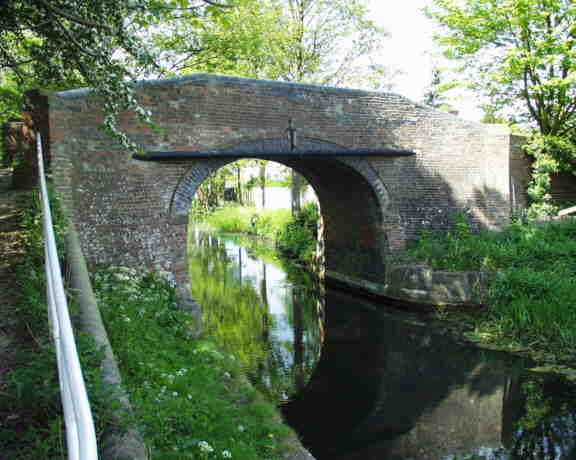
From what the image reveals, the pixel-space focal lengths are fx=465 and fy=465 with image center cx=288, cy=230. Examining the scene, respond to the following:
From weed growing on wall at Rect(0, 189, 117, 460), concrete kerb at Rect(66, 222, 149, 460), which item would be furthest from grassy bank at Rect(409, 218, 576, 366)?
→ weed growing on wall at Rect(0, 189, 117, 460)

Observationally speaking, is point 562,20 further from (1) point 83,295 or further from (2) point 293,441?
(1) point 83,295

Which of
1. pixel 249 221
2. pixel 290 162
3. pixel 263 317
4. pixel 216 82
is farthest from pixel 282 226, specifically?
pixel 216 82

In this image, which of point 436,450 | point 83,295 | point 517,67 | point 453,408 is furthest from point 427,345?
point 517,67

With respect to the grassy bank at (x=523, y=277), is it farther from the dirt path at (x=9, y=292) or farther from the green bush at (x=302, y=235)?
the dirt path at (x=9, y=292)

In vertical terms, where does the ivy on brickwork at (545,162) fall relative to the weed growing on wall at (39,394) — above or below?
above

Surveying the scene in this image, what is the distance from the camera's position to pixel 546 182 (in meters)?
13.0

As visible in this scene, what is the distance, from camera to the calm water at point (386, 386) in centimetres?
541

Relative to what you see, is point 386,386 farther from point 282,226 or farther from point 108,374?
point 282,226

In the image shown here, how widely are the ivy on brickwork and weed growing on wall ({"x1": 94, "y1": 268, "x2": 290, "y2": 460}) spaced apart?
10865 millimetres

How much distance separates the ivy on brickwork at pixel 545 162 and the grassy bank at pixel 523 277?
5.02 feet

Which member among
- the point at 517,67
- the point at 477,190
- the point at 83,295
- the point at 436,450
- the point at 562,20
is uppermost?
the point at 562,20

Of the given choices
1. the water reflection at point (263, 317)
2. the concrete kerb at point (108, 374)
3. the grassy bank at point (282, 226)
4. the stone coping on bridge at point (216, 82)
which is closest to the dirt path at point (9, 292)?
the concrete kerb at point (108, 374)

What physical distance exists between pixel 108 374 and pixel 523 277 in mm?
8609

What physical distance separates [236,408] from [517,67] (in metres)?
11.3
